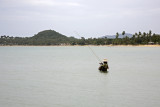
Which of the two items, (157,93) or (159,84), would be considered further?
(159,84)

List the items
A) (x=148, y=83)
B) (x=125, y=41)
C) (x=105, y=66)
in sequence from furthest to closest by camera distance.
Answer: (x=125, y=41)
(x=105, y=66)
(x=148, y=83)

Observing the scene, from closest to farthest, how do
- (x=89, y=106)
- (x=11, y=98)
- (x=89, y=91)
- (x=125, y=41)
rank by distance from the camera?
(x=89, y=106) < (x=11, y=98) < (x=89, y=91) < (x=125, y=41)

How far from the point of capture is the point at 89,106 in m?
16.6

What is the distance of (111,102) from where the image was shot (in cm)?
1772

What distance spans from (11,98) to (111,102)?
678cm

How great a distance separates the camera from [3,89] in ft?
73.5

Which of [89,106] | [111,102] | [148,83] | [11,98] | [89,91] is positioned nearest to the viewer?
[89,106]

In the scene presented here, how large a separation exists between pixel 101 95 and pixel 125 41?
569 feet

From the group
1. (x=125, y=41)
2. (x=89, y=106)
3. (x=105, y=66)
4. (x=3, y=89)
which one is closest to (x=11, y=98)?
(x=3, y=89)

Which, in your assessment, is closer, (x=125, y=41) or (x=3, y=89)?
(x=3, y=89)

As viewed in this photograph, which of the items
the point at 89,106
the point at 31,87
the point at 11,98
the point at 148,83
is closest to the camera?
the point at 89,106

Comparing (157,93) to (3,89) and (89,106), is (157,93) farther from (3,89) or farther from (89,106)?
(3,89)

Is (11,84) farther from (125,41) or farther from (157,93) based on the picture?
(125,41)

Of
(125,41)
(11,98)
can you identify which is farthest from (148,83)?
(125,41)
